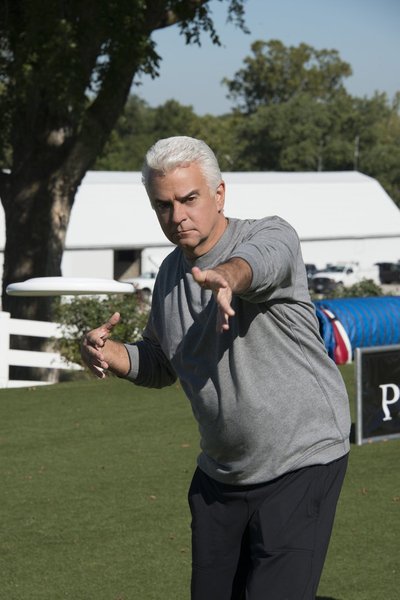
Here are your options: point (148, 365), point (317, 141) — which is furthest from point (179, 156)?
point (317, 141)

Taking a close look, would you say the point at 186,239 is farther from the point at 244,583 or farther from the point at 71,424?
the point at 71,424

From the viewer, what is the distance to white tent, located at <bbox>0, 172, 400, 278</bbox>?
2067 inches

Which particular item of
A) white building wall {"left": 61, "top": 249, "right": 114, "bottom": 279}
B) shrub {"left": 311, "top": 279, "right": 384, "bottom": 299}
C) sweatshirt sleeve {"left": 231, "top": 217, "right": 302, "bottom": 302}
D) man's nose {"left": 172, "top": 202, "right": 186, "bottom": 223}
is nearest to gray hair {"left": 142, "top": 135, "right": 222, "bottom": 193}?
man's nose {"left": 172, "top": 202, "right": 186, "bottom": 223}

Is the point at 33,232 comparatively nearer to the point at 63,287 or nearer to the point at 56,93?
the point at 56,93

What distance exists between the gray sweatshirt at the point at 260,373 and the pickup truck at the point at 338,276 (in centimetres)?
4447

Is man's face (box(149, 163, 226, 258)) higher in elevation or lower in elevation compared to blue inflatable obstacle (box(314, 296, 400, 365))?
higher

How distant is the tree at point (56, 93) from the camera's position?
17.1 metres

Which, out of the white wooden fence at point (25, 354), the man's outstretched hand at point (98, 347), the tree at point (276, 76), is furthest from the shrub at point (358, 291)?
the tree at point (276, 76)

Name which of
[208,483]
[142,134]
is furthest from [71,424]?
[142,134]

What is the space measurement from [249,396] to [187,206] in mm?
639

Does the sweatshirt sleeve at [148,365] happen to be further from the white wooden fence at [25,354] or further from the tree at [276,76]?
the tree at [276,76]

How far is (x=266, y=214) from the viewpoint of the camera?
58969 millimetres

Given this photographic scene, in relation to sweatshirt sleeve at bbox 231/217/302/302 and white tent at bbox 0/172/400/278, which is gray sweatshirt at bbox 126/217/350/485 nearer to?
sweatshirt sleeve at bbox 231/217/302/302

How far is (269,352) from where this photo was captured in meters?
3.60
